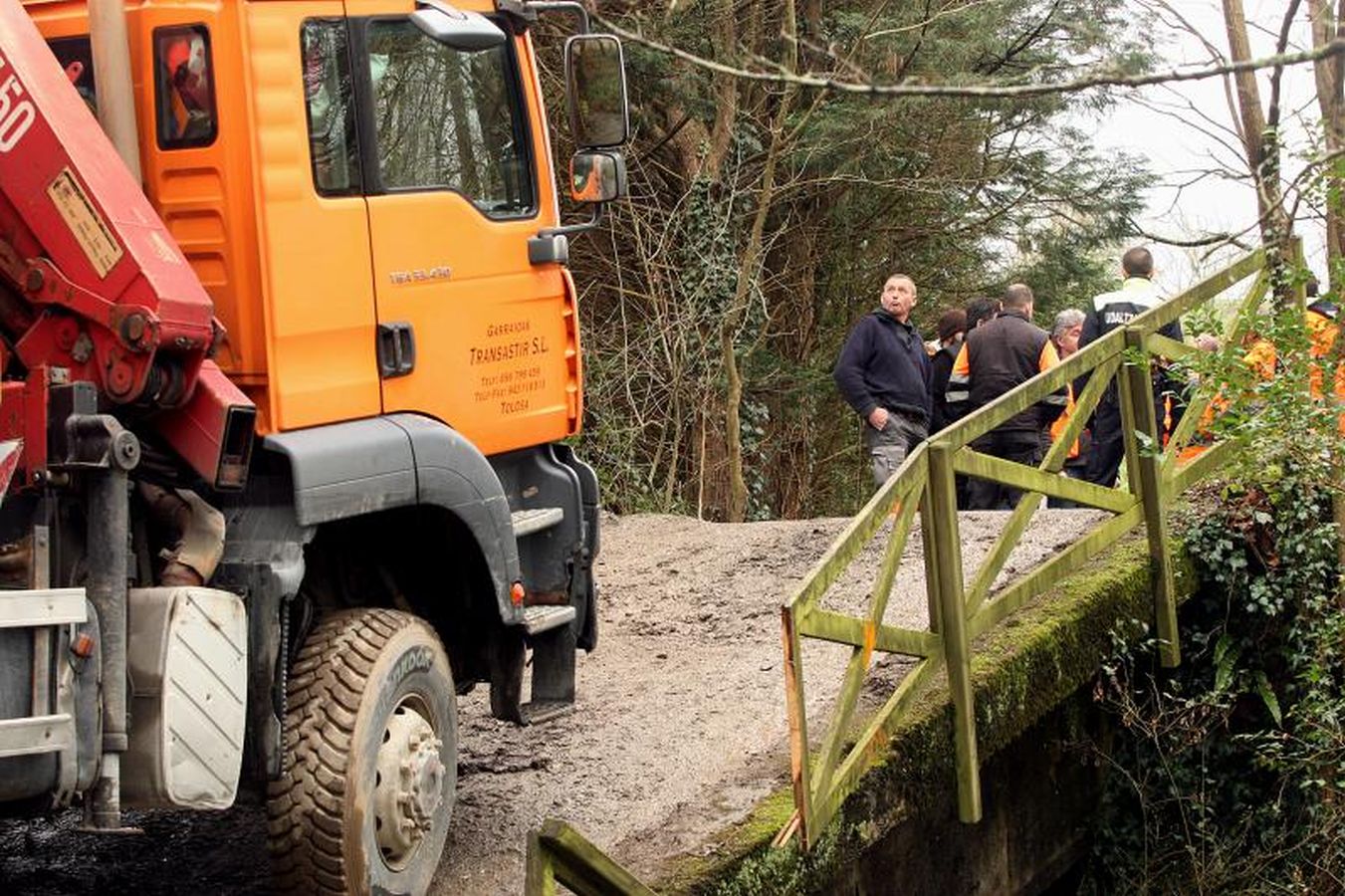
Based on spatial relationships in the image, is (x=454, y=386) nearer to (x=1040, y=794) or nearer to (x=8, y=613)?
(x=8, y=613)

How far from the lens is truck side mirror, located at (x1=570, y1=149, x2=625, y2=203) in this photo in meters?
6.27

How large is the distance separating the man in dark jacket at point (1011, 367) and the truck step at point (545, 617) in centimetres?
526

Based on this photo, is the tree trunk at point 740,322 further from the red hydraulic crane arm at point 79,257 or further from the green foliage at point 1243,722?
the red hydraulic crane arm at point 79,257

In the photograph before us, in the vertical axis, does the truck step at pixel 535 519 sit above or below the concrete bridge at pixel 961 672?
above

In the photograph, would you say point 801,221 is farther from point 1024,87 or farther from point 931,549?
point 1024,87

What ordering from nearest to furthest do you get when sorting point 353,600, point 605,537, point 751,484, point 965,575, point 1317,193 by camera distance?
point 353,600 → point 1317,193 → point 965,575 → point 605,537 → point 751,484

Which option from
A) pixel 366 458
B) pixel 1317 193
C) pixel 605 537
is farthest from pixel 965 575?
pixel 366 458

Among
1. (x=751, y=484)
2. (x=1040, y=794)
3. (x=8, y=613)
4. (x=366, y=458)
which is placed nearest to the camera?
(x=8, y=613)

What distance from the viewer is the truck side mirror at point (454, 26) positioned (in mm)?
5688

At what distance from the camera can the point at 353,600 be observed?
5.87m

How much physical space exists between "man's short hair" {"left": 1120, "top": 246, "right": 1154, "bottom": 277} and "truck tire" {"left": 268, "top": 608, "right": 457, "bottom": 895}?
6205 millimetres

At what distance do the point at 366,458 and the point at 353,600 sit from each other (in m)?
0.72

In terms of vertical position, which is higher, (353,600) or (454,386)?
(454,386)

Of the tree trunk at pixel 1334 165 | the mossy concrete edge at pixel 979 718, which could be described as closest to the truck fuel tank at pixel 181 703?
the mossy concrete edge at pixel 979 718
